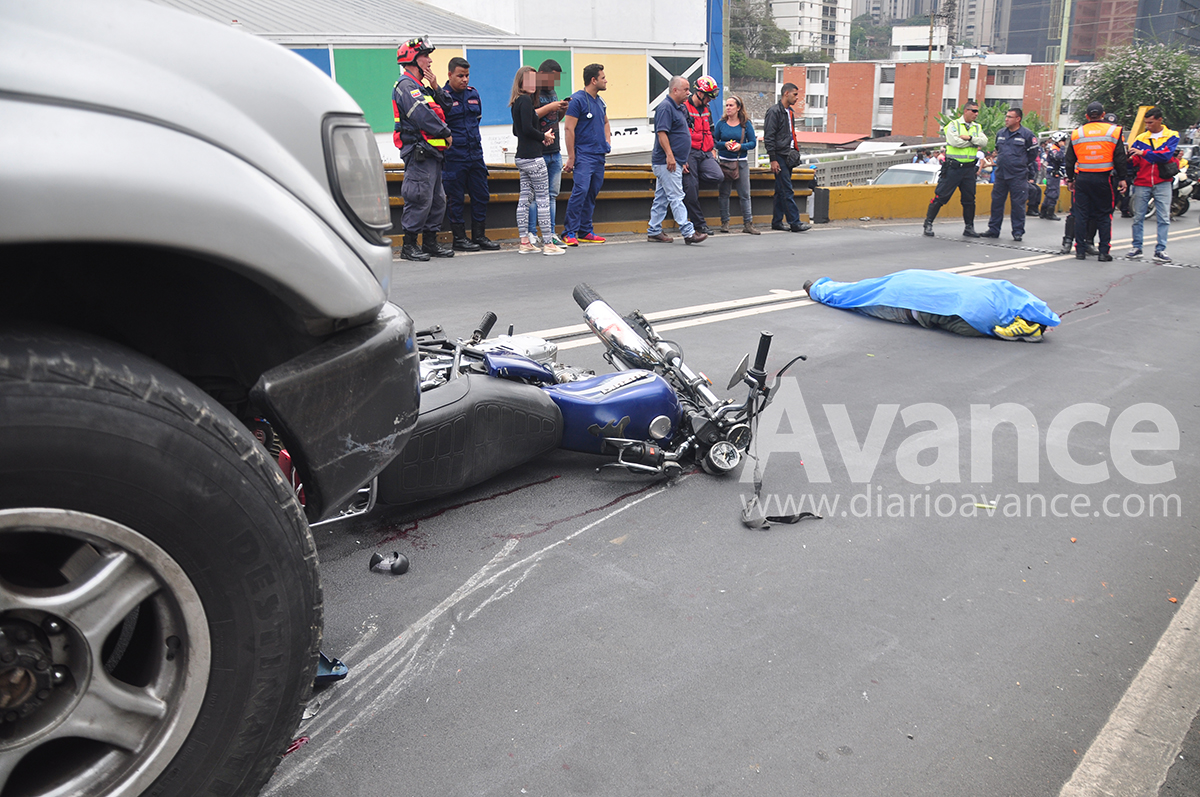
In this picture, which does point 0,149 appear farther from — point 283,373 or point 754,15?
point 754,15

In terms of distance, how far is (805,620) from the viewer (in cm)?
305

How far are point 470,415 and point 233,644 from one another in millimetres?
1877

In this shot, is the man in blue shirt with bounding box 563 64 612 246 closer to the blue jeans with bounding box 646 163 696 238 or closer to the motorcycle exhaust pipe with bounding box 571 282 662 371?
the blue jeans with bounding box 646 163 696 238

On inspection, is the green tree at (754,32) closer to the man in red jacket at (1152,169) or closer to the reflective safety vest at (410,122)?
the man in red jacket at (1152,169)

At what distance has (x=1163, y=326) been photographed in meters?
7.91

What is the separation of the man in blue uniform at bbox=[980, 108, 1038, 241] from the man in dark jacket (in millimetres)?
2969

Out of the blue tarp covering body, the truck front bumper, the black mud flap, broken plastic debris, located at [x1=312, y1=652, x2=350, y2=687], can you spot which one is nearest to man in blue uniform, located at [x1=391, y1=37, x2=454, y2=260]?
the blue tarp covering body

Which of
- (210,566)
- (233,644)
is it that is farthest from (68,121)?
(233,644)

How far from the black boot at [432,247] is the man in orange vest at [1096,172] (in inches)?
329

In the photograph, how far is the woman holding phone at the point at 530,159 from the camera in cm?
1035

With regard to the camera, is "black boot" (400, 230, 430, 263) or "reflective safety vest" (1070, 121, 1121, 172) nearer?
"black boot" (400, 230, 430, 263)

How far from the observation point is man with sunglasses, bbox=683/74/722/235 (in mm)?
12383

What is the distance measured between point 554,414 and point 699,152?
9656mm

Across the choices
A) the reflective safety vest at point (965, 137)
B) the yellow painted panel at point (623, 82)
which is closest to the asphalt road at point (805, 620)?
the reflective safety vest at point (965, 137)
